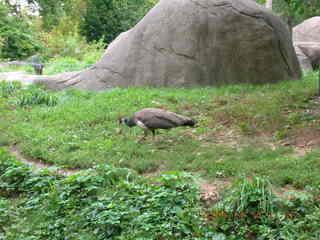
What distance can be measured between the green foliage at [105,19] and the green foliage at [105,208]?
82.3 ft

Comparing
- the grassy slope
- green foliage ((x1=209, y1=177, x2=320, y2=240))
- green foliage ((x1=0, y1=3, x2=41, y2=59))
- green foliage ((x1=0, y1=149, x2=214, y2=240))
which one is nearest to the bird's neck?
the grassy slope

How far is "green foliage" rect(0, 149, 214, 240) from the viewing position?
5.17 metres

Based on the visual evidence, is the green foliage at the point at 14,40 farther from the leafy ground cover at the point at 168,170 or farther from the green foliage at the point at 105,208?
the green foliage at the point at 105,208

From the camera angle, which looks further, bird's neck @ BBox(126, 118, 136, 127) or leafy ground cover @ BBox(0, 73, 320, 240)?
bird's neck @ BBox(126, 118, 136, 127)

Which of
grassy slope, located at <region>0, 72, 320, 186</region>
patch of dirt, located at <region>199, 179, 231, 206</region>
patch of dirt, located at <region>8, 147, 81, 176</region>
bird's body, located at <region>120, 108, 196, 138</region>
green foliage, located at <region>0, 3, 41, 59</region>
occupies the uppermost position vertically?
green foliage, located at <region>0, 3, 41, 59</region>

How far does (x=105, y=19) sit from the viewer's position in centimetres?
3070

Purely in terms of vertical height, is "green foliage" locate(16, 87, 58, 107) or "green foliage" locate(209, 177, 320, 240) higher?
"green foliage" locate(16, 87, 58, 107)

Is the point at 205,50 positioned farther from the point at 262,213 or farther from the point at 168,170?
the point at 262,213

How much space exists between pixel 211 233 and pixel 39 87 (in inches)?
360

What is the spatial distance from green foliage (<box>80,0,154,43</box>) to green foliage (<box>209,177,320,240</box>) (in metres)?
26.6

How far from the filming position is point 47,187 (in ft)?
21.3

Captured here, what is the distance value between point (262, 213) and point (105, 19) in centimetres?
2727

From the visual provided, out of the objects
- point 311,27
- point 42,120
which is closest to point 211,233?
point 42,120

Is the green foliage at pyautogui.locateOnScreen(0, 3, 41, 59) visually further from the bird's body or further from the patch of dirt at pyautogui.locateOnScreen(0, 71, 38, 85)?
the bird's body
